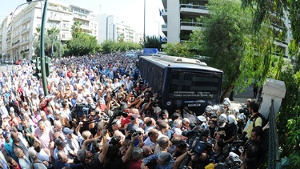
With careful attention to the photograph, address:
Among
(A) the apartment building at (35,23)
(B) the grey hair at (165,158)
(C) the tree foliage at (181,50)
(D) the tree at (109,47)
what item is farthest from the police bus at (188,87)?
(A) the apartment building at (35,23)

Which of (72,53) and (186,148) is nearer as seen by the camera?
(186,148)

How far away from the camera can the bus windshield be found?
11.0 metres

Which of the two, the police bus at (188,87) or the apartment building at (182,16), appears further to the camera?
the apartment building at (182,16)

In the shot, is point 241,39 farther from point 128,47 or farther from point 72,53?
point 128,47

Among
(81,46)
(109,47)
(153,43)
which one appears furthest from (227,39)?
(109,47)

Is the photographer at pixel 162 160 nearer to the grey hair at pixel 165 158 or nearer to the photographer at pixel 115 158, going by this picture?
the grey hair at pixel 165 158

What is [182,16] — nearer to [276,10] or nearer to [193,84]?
[193,84]

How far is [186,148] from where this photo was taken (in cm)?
489

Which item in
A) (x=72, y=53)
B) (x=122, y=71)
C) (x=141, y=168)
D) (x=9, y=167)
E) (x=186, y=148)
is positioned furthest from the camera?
(x=72, y=53)

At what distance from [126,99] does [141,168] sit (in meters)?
6.91

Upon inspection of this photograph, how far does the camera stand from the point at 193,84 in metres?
11.2

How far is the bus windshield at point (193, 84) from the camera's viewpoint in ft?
36.1

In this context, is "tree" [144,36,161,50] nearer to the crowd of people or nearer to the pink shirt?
the crowd of people

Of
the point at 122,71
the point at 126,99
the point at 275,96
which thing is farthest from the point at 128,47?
the point at 275,96
